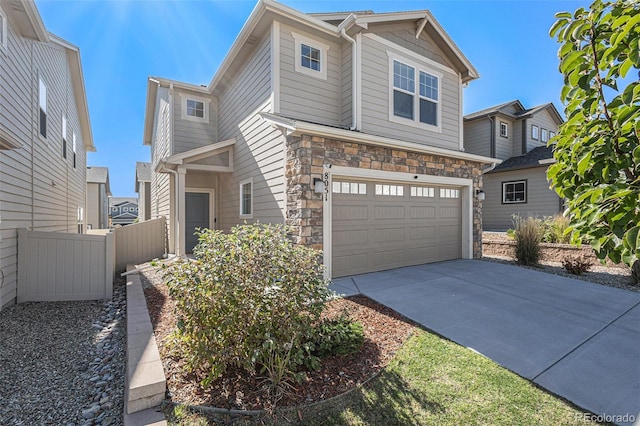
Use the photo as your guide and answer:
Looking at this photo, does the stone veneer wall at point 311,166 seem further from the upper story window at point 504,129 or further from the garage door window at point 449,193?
the upper story window at point 504,129

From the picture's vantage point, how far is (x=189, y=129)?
388 inches

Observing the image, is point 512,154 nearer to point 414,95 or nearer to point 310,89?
point 414,95

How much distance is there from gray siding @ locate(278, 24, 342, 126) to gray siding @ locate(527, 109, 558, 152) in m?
13.5

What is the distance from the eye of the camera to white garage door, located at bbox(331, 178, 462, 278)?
21.8 ft

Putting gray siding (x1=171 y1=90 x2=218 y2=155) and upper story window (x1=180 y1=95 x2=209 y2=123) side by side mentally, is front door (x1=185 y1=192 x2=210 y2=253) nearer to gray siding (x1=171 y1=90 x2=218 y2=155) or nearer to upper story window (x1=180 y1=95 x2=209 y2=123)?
gray siding (x1=171 y1=90 x2=218 y2=155)

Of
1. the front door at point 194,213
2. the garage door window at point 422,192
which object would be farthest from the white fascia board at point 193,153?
the garage door window at point 422,192

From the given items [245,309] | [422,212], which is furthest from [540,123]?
[245,309]

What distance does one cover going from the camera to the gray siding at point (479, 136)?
1577 cm

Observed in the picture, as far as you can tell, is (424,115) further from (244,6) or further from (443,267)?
(244,6)

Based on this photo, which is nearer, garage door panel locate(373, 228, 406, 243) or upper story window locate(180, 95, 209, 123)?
garage door panel locate(373, 228, 406, 243)

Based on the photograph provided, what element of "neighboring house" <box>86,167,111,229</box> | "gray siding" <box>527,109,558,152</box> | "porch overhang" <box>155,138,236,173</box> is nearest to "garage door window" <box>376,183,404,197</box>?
"porch overhang" <box>155,138,236,173</box>

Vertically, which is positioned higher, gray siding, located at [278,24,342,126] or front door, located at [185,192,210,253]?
gray siding, located at [278,24,342,126]

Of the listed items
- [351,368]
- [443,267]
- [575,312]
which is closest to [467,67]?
[443,267]

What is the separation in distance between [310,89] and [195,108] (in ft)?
16.0
